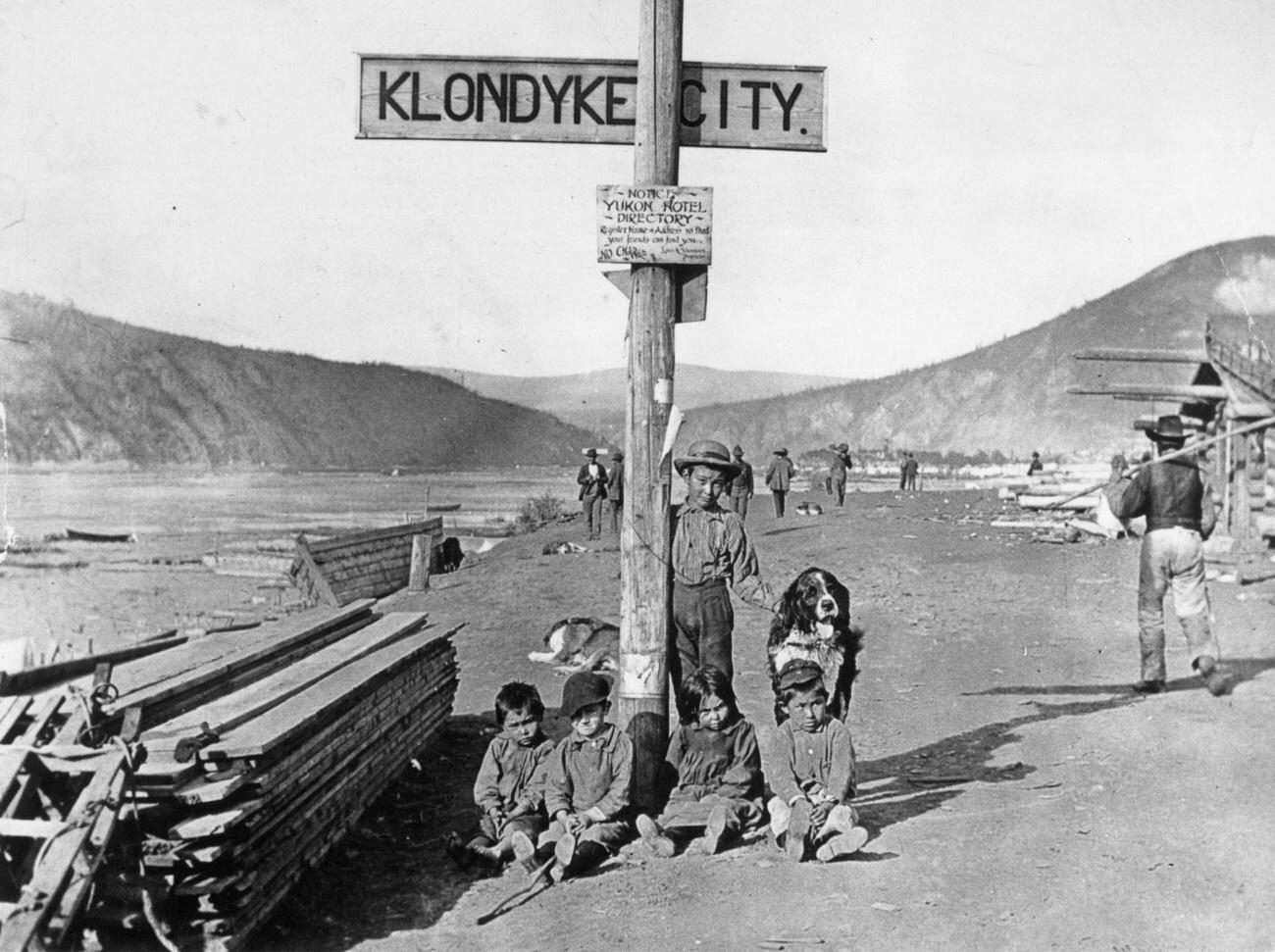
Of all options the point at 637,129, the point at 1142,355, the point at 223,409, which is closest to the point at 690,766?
the point at 637,129

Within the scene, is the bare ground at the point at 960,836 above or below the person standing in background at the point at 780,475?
below

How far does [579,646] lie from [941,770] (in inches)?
192

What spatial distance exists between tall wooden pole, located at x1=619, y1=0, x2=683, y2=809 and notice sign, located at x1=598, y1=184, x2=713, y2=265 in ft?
0.28

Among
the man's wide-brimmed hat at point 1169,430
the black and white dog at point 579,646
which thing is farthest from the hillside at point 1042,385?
the man's wide-brimmed hat at point 1169,430

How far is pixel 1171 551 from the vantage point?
316 inches

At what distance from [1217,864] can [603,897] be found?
2587 millimetres

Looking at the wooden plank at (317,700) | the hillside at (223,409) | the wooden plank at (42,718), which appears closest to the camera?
the wooden plank at (42,718)

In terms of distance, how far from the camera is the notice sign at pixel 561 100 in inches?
209

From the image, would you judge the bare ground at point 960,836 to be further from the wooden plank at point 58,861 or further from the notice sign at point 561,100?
the notice sign at point 561,100

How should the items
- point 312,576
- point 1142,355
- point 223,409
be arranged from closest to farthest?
point 312,576
point 1142,355
point 223,409

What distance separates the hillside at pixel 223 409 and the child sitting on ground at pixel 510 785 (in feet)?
91.2

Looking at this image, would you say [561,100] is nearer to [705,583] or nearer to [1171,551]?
[705,583]

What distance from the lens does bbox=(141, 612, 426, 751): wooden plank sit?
4363 millimetres

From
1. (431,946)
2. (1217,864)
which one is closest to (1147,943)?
(1217,864)
